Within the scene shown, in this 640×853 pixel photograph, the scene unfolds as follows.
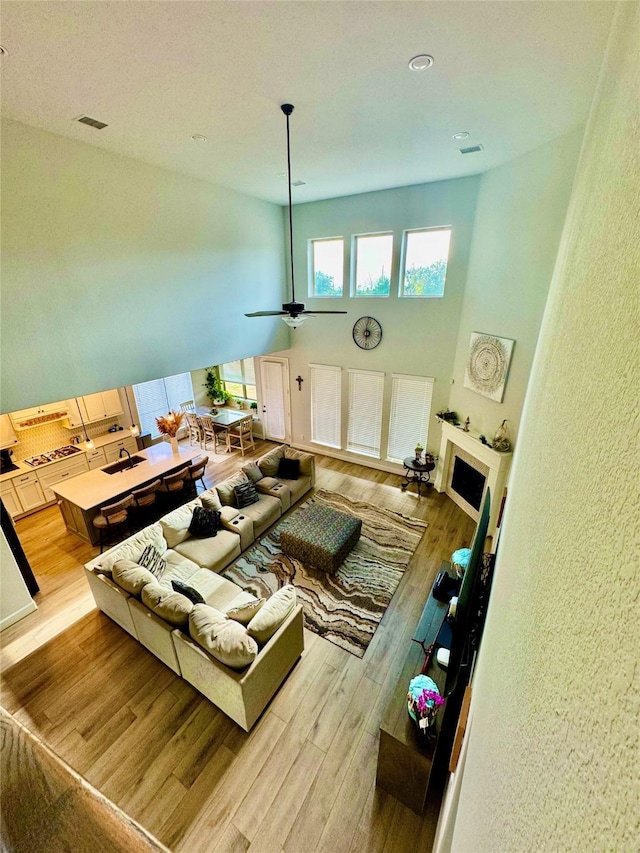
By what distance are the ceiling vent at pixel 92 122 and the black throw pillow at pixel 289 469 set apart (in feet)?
16.0

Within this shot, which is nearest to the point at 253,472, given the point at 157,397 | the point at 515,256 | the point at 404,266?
the point at 157,397

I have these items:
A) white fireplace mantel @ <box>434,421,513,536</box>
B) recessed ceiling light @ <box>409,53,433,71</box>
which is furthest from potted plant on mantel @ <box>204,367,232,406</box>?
recessed ceiling light @ <box>409,53,433,71</box>

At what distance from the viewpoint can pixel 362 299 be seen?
6.64 metres

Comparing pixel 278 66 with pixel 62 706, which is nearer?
pixel 278 66

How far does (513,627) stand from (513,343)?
444cm

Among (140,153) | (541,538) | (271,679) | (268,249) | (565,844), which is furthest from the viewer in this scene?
(268,249)

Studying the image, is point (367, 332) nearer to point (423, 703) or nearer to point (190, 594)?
point (190, 594)

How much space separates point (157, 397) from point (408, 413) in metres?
6.07

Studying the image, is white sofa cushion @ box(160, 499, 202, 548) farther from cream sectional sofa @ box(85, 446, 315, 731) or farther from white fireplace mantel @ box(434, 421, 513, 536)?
white fireplace mantel @ box(434, 421, 513, 536)

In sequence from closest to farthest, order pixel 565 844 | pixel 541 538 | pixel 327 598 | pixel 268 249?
pixel 565 844 < pixel 541 538 < pixel 327 598 < pixel 268 249

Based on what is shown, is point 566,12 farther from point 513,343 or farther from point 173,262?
point 173,262

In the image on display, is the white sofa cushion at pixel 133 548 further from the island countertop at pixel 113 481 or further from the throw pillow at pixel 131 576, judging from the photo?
the island countertop at pixel 113 481

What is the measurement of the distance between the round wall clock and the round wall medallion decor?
1799 millimetres

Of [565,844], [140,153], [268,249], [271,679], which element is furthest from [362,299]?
[565,844]
